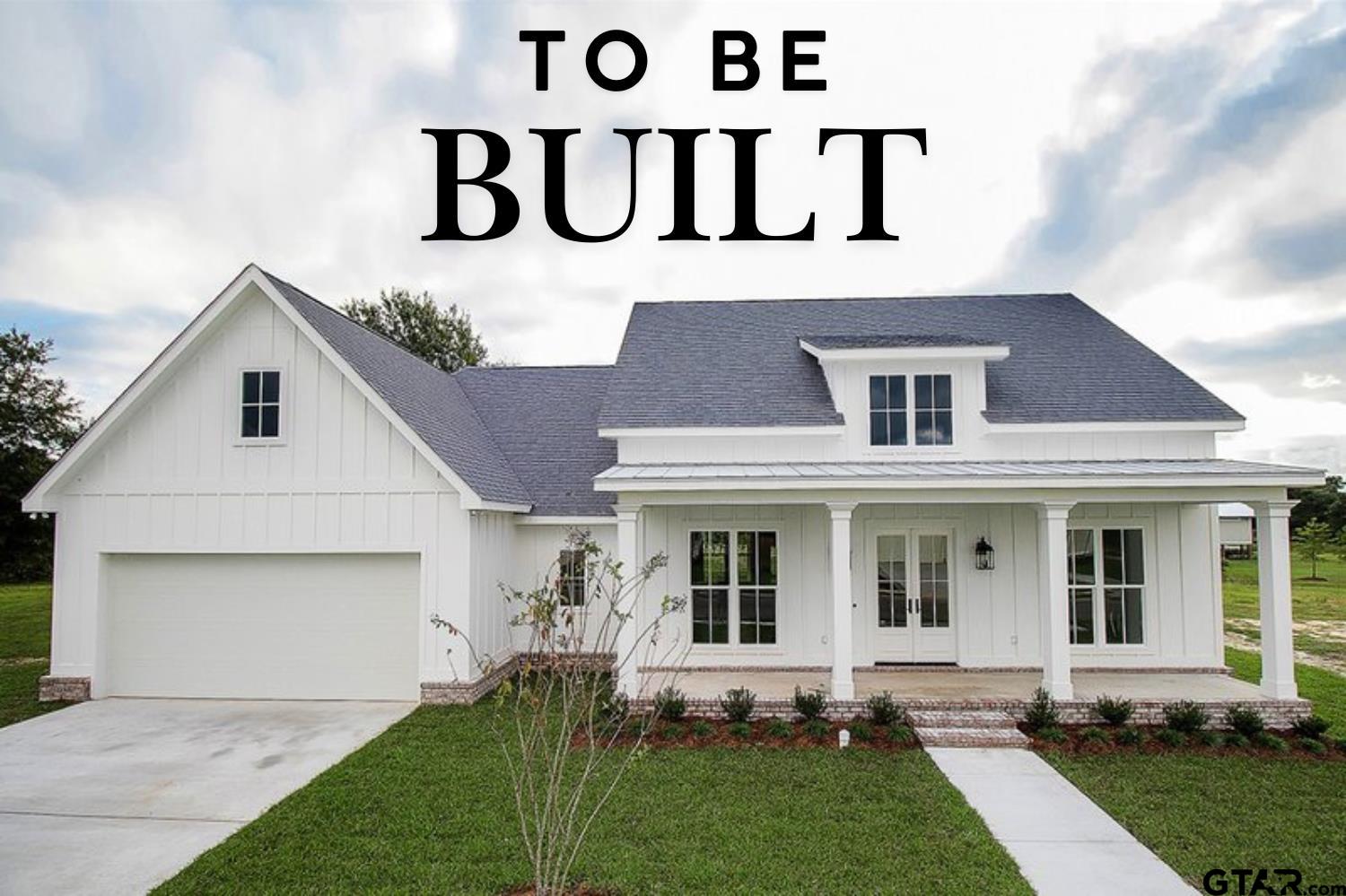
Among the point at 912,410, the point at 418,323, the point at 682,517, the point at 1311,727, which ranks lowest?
the point at 1311,727

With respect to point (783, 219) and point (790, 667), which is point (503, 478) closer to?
point (790, 667)

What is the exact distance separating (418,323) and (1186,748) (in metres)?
33.2

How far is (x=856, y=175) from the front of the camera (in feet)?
29.1

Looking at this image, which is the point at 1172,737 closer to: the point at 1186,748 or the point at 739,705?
the point at 1186,748

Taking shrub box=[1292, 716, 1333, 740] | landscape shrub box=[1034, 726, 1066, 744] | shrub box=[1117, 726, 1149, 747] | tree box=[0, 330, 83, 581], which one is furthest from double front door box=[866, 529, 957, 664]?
tree box=[0, 330, 83, 581]

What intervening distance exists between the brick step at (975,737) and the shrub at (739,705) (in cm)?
205

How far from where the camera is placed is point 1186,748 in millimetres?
8383

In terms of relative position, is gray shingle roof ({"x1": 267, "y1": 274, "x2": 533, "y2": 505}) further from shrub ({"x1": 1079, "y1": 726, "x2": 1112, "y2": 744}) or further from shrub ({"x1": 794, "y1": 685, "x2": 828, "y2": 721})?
shrub ({"x1": 1079, "y1": 726, "x2": 1112, "y2": 744})

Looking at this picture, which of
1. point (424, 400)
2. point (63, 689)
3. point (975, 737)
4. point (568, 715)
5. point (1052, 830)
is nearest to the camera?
point (568, 715)

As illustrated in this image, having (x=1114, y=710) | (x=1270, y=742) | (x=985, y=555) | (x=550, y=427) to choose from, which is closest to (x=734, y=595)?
(x=985, y=555)

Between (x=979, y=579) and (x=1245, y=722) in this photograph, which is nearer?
(x=1245, y=722)

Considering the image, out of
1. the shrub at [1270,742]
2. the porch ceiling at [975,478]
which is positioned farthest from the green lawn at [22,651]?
the shrub at [1270,742]

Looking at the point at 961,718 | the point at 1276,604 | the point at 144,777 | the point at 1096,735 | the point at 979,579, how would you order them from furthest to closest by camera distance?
the point at 979,579 < the point at 1276,604 < the point at 961,718 < the point at 1096,735 < the point at 144,777

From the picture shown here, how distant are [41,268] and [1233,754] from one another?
22.2 meters
